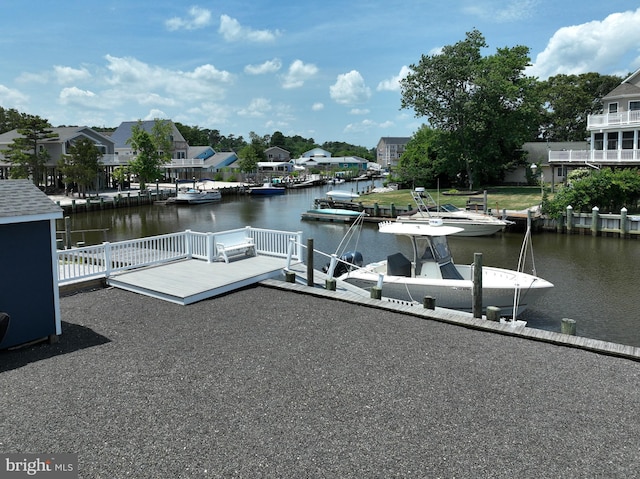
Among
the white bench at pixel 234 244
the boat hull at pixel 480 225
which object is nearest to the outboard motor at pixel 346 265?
the white bench at pixel 234 244

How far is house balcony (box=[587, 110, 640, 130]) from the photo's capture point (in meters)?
36.3

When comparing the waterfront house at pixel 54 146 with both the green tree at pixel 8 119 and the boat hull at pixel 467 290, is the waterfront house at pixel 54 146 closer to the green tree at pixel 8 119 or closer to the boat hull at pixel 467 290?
the green tree at pixel 8 119

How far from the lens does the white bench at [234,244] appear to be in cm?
1516

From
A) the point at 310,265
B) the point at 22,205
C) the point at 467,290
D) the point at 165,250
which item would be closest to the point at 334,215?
the point at 165,250

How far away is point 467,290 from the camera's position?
14.4m

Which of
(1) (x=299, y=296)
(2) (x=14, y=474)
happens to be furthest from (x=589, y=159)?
(2) (x=14, y=474)

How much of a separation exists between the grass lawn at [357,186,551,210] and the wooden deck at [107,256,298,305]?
2779 cm

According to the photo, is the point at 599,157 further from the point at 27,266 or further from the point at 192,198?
the point at 192,198

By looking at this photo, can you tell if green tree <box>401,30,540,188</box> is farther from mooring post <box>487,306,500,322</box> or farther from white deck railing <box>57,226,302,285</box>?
mooring post <box>487,306,500,322</box>

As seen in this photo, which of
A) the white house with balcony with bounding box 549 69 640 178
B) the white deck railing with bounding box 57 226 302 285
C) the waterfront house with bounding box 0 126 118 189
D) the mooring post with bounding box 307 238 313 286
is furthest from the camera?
the waterfront house with bounding box 0 126 118 189

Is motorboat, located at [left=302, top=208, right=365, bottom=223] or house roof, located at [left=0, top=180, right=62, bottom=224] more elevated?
house roof, located at [left=0, top=180, right=62, bottom=224]

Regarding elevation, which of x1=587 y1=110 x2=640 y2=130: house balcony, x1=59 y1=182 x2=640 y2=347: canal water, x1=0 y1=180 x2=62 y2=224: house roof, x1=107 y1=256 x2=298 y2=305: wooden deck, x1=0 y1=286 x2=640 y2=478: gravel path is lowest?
x1=59 y1=182 x2=640 y2=347: canal water

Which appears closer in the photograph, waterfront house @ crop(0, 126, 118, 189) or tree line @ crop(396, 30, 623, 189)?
tree line @ crop(396, 30, 623, 189)

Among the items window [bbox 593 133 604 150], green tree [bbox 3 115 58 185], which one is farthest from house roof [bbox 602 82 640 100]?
green tree [bbox 3 115 58 185]
